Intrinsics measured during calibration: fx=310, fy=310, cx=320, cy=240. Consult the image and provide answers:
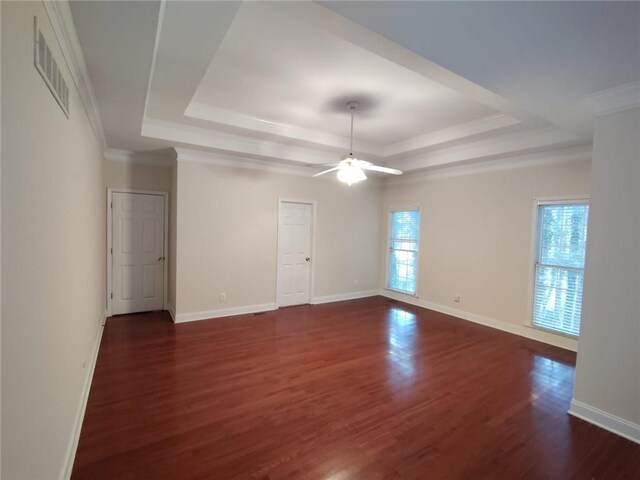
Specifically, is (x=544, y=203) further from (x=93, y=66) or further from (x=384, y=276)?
(x=93, y=66)

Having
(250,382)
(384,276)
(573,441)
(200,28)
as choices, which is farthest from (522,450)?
(384,276)

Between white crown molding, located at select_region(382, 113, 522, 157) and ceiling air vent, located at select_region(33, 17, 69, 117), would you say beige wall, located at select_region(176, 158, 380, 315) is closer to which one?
white crown molding, located at select_region(382, 113, 522, 157)

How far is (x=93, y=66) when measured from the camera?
222cm

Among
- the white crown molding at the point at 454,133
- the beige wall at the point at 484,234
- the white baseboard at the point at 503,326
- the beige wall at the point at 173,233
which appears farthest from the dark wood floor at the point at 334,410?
the white crown molding at the point at 454,133

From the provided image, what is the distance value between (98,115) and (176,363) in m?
2.69

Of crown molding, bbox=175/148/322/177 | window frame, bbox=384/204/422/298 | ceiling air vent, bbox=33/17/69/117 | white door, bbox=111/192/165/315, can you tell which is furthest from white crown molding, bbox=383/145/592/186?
ceiling air vent, bbox=33/17/69/117

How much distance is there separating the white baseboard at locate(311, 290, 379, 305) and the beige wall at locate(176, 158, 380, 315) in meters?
0.08

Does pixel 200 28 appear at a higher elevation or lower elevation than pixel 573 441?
higher

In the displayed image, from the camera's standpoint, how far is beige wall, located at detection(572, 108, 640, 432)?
2350mm

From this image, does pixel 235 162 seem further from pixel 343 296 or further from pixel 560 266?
pixel 560 266

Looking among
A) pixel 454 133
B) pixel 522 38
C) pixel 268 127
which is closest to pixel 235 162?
pixel 268 127

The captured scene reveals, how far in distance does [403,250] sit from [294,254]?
2301mm

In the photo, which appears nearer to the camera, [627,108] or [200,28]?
[200,28]

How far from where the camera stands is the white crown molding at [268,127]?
3.77 m
